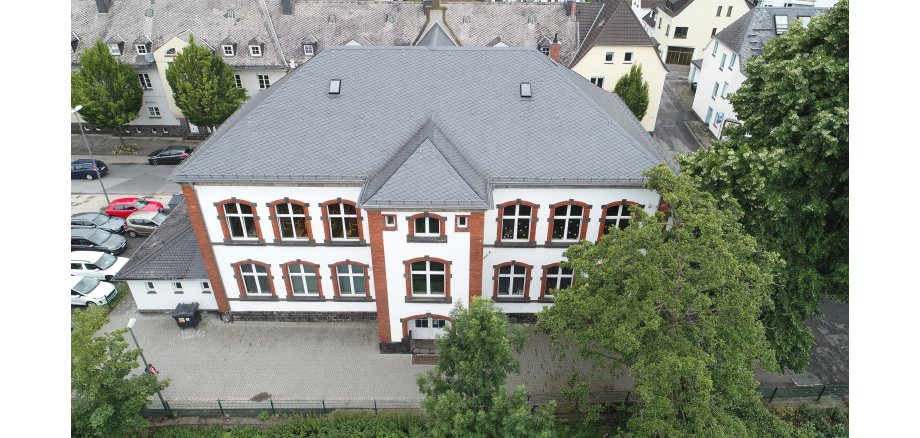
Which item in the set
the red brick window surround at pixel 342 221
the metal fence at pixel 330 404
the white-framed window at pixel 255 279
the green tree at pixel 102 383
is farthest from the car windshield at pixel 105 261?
the red brick window surround at pixel 342 221

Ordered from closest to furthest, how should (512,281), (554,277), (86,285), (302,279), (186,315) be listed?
(554,277) < (512,281) < (302,279) < (186,315) < (86,285)

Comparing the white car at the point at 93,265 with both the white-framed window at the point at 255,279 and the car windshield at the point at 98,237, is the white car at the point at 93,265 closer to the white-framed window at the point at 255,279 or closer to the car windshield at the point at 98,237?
the car windshield at the point at 98,237

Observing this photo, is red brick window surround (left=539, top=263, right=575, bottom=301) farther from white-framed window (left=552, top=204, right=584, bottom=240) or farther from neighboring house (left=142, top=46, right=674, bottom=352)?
white-framed window (left=552, top=204, right=584, bottom=240)

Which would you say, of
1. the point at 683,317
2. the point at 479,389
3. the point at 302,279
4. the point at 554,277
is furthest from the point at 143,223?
the point at 683,317

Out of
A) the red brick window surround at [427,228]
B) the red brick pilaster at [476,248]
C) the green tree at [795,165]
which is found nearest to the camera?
the green tree at [795,165]

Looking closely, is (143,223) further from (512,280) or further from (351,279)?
(512,280)

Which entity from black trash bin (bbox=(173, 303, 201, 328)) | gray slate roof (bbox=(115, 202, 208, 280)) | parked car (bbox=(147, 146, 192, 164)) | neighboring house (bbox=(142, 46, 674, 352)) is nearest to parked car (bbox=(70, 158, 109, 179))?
parked car (bbox=(147, 146, 192, 164))

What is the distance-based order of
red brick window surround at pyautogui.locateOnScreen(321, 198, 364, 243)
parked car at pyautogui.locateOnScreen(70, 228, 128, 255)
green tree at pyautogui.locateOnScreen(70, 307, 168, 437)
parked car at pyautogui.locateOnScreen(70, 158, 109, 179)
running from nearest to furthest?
green tree at pyautogui.locateOnScreen(70, 307, 168, 437) < red brick window surround at pyautogui.locateOnScreen(321, 198, 364, 243) < parked car at pyautogui.locateOnScreen(70, 228, 128, 255) < parked car at pyautogui.locateOnScreen(70, 158, 109, 179)
